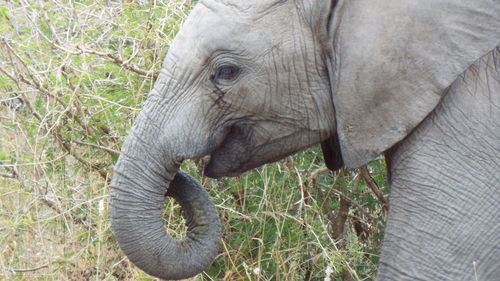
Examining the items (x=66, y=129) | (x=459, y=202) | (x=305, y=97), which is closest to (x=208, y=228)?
(x=305, y=97)

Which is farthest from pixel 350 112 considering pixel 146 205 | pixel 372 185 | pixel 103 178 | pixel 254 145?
pixel 103 178

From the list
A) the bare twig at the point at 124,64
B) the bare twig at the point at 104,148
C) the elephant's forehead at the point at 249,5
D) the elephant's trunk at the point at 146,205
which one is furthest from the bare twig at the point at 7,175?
the elephant's forehead at the point at 249,5

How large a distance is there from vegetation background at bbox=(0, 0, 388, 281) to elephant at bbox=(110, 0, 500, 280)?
113 cm

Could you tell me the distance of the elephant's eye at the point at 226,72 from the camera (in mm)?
3122

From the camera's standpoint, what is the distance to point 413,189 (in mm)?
2988

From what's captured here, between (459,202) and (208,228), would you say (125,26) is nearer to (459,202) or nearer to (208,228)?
(208,228)

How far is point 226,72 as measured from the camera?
3133mm

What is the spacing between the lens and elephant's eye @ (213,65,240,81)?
3122 mm

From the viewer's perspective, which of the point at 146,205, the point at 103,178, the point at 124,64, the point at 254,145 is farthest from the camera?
the point at 103,178

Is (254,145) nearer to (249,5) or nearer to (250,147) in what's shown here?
(250,147)

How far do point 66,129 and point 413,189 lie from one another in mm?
2175

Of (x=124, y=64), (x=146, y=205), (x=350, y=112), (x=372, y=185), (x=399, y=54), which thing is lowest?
(x=372, y=185)

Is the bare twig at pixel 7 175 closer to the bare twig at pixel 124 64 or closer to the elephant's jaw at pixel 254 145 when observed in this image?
the bare twig at pixel 124 64

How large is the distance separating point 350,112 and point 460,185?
43 cm
